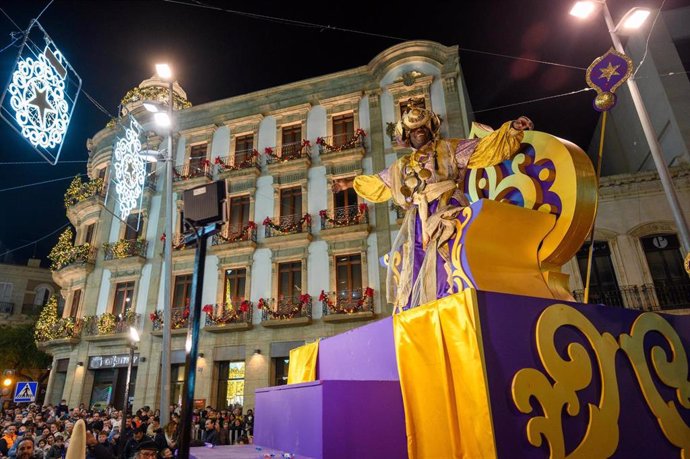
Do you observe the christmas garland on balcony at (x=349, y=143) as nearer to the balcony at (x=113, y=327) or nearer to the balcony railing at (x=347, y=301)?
the balcony railing at (x=347, y=301)

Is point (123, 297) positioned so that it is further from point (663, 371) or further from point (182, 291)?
point (663, 371)

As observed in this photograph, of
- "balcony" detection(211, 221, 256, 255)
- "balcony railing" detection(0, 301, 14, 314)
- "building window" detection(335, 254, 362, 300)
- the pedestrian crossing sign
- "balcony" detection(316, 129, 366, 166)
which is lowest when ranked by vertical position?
the pedestrian crossing sign

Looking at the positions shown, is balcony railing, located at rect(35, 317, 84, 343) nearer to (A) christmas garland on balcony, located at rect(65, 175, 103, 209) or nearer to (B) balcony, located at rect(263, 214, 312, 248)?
(A) christmas garland on balcony, located at rect(65, 175, 103, 209)

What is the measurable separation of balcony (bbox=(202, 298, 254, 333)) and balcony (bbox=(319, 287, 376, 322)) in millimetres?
3272

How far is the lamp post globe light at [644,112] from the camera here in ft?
26.3

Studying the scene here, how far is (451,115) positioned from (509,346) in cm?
1736

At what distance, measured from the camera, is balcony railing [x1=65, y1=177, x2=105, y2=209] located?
22.3 meters

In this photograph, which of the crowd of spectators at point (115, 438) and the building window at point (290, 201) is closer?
the crowd of spectators at point (115, 438)

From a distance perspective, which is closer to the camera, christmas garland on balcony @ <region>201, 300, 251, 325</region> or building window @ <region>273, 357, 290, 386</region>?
building window @ <region>273, 357, 290, 386</region>

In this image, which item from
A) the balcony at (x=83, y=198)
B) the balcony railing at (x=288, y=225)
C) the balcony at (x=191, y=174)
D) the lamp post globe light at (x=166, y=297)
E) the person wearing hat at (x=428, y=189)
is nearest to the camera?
the person wearing hat at (x=428, y=189)

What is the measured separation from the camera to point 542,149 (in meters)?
3.54

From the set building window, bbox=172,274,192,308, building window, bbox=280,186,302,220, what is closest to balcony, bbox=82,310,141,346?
building window, bbox=172,274,192,308

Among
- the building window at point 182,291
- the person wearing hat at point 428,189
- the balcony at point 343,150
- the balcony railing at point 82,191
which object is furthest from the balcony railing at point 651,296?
the balcony railing at point 82,191

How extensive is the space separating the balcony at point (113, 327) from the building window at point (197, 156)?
7638 mm
